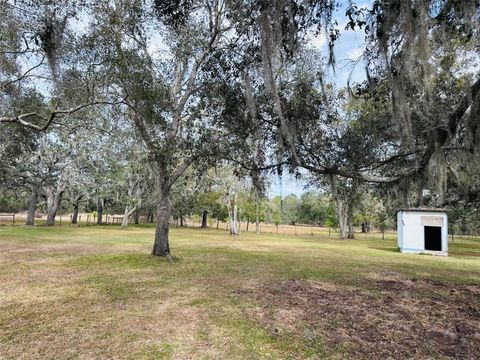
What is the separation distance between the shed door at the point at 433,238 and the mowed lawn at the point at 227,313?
8068 mm

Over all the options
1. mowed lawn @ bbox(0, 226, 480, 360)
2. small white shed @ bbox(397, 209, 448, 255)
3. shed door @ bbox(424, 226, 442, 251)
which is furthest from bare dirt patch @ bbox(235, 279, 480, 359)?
shed door @ bbox(424, 226, 442, 251)

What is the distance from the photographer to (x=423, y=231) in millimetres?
15727

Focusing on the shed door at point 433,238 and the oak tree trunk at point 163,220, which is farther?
the shed door at point 433,238

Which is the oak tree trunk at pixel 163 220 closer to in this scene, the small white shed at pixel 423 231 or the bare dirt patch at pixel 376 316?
the bare dirt patch at pixel 376 316

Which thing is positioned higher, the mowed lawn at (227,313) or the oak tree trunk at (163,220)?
the oak tree trunk at (163,220)

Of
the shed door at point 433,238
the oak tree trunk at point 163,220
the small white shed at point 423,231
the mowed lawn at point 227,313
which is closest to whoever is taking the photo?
the mowed lawn at point 227,313

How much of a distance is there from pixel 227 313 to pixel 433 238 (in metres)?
15.1

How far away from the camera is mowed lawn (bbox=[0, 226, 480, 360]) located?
356 centimetres

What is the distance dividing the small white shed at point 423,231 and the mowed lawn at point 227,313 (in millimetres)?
7174

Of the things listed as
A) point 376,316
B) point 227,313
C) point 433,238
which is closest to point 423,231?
point 433,238

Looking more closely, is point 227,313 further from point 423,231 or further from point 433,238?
point 433,238

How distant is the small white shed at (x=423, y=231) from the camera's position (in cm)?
1512

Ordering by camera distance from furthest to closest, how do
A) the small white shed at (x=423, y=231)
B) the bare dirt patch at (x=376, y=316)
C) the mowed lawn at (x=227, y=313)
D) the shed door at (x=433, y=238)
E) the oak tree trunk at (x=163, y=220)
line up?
the shed door at (x=433, y=238) < the small white shed at (x=423, y=231) < the oak tree trunk at (x=163, y=220) < the bare dirt patch at (x=376, y=316) < the mowed lawn at (x=227, y=313)

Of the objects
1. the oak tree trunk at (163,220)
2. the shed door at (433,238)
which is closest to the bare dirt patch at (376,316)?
the oak tree trunk at (163,220)
